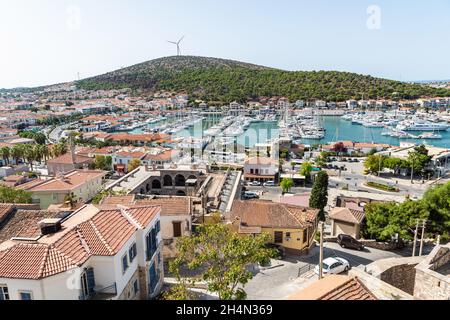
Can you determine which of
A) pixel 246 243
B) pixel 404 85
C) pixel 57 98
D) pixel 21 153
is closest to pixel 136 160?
pixel 21 153

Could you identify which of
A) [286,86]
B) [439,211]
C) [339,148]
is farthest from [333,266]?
[286,86]

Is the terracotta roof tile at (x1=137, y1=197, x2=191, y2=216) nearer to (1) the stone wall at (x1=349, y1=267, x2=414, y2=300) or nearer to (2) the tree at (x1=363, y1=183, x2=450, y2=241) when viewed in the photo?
(1) the stone wall at (x1=349, y1=267, x2=414, y2=300)

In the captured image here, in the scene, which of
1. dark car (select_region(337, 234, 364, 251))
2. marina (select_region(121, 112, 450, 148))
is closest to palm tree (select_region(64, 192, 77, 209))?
dark car (select_region(337, 234, 364, 251))

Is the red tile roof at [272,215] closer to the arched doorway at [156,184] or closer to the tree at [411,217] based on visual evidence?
the tree at [411,217]

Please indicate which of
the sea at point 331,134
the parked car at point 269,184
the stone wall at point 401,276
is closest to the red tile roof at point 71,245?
the stone wall at point 401,276

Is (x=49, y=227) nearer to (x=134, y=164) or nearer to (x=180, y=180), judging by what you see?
(x=180, y=180)
